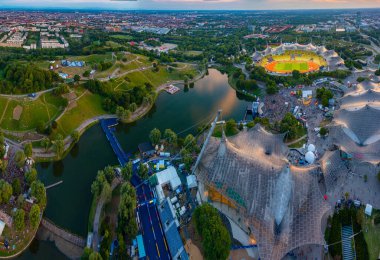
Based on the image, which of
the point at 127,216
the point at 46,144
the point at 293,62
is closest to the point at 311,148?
the point at 127,216

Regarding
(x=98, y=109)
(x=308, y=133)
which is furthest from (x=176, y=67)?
(x=308, y=133)

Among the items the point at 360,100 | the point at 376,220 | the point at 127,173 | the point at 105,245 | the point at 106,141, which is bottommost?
the point at 105,245

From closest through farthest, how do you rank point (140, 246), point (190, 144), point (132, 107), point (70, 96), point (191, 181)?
point (140, 246) < point (191, 181) < point (190, 144) < point (70, 96) < point (132, 107)

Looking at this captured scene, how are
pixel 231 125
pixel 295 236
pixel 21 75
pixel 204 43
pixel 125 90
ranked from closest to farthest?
pixel 295 236, pixel 231 125, pixel 21 75, pixel 125 90, pixel 204 43

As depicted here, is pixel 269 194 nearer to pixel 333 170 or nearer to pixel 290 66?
pixel 333 170

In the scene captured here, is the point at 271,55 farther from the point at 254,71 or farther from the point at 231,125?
the point at 231,125

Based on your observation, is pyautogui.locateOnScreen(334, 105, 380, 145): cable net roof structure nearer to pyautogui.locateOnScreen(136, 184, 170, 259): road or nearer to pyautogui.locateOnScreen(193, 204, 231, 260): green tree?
pyautogui.locateOnScreen(193, 204, 231, 260): green tree

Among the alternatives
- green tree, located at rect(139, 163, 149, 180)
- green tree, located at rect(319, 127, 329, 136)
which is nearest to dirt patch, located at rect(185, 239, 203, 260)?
green tree, located at rect(139, 163, 149, 180)
